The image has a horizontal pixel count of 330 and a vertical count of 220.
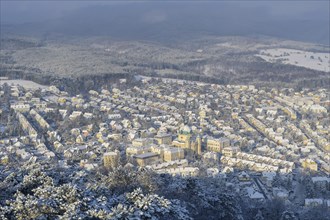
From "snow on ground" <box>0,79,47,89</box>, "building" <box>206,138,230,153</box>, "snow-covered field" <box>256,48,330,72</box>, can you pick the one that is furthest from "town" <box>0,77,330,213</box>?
"snow-covered field" <box>256,48,330,72</box>

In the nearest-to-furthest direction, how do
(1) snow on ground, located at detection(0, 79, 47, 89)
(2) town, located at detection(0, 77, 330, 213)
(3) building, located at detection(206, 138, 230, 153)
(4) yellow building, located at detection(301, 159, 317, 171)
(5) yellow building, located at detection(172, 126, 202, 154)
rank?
(2) town, located at detection(0, 77, 330, 213) → (4) yellow building, located at detection(301, 159, 317, 171) → (5) yellow building, located at detection(172, 126, 202, 154) → (3) building, located at detection(206, 138, 230, 153) → (1) snow on ground, located at detection(0, 79, 47, 89)

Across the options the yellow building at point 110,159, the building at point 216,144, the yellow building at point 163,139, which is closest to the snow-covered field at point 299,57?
the building at point 216,144

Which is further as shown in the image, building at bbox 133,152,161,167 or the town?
building at bbox 133,152,161,167

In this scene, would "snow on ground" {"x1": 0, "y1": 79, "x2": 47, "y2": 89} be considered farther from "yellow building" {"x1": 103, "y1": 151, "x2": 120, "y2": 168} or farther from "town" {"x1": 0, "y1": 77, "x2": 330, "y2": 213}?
"yellow building" {"x1": 103, "y1": 151, "x2": 120, "y2": 168}

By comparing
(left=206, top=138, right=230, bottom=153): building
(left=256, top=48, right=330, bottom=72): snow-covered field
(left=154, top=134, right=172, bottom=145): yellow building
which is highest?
(left=154, top=134, right=172, bottom=145): yellow building

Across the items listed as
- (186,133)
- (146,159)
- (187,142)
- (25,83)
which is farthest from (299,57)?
(146,159)

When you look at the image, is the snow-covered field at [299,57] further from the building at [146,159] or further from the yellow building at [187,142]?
the building at [146,159]
